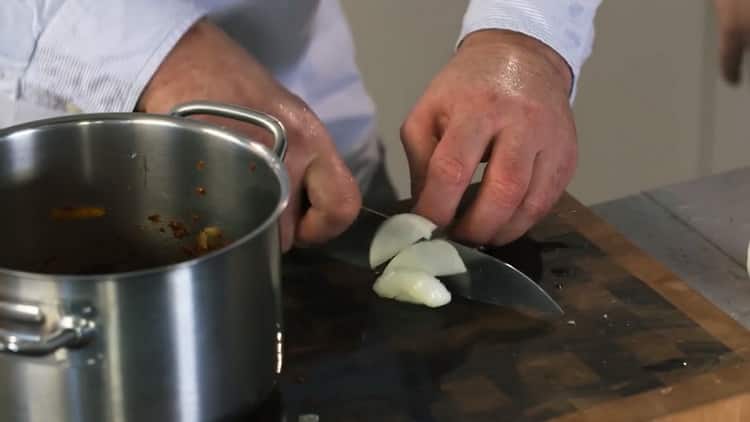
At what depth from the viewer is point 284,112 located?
0.78m

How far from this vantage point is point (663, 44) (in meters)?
1.78

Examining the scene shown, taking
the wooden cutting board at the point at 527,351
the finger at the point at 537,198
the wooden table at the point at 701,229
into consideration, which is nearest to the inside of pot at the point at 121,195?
the wooden cutting board at the point at 527,351

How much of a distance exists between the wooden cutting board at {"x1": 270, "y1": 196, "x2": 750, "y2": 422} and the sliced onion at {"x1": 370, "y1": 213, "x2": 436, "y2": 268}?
0.02m

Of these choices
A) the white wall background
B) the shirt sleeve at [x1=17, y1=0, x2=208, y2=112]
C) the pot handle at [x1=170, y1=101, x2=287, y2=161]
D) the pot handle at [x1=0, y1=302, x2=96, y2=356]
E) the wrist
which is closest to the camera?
the pot handle at [x1=0, y1=302, x2=96, y2=356]

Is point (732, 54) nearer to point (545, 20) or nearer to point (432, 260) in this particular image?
point (545, 20)

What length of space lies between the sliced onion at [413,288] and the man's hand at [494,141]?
6 centimetres

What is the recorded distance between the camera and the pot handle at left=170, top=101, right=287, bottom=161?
69 centimetres

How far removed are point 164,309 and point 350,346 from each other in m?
0.21

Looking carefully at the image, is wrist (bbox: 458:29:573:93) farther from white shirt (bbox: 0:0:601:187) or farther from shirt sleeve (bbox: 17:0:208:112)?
shirt sleeve (bbox: 17:0:208:112)

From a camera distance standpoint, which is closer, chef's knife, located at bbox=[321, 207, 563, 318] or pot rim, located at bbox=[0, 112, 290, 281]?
pot rim, located at bbox=[0, 112, 290, 281]

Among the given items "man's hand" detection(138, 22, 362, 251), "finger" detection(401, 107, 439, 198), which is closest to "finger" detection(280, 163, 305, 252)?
"man's hand" detection(138, 22, 362, 251)

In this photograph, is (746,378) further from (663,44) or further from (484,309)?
(663,44)

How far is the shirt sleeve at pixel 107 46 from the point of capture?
2.59 feet

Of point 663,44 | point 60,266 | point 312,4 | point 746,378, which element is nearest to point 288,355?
point 60,266
